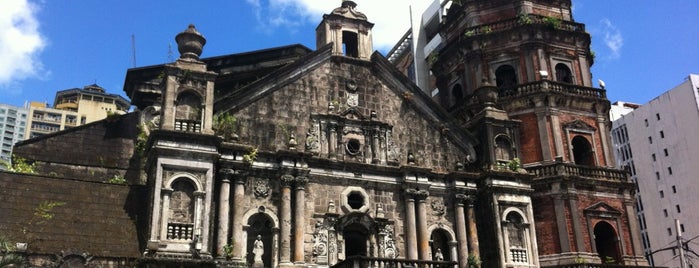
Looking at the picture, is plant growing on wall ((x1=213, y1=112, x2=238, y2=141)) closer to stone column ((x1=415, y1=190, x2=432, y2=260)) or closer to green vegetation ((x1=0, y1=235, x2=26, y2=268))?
stone column ((x1=415, y1=190, x2=432, y2=260))

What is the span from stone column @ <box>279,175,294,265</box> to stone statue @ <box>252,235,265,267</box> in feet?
1.88

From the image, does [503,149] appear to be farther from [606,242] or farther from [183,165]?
[183,165]

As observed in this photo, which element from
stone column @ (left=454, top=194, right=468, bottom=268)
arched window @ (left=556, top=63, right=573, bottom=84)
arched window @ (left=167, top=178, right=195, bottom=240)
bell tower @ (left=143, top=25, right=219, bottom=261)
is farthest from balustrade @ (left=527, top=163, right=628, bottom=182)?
arched window @ (left=167, top=178, right=195, bottom=240)

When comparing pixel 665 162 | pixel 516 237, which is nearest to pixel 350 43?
pixel 516 237

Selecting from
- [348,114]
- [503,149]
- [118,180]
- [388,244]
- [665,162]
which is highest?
[665,162]

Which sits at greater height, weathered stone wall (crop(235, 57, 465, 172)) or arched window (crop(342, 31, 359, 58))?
arched window (crop(342, 31, 359, 58))

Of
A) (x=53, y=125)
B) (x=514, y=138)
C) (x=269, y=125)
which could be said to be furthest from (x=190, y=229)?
(x=53, y=125)

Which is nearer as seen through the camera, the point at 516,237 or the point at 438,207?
the point at 438,207

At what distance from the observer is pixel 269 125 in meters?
22.0

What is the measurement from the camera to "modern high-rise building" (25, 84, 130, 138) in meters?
80.4

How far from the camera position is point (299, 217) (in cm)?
2062

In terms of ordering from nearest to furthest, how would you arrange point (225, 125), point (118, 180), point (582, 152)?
1. point (225, 125)
2. point (118, 180)
3. point (582, 152)

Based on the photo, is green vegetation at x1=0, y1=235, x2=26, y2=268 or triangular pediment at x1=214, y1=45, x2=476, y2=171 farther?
triangular pediment at x1=214, y1=45, x2=476, y2=171

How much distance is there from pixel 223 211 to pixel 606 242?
16.7 m
